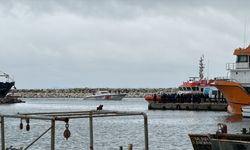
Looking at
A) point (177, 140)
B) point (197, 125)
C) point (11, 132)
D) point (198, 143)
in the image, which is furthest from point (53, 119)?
point (197, 125)

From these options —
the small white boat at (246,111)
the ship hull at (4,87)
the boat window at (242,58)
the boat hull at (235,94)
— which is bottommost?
the small white boat at (246,111)

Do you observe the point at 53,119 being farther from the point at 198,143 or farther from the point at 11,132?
the point at 11,132

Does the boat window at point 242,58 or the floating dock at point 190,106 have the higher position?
the boat window at point 242,58

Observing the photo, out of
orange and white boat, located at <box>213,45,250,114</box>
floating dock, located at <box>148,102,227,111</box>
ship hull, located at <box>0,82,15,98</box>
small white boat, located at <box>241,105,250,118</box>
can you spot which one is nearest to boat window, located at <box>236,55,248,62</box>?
orange and white boat, located at <box>213,45,250,114</box>

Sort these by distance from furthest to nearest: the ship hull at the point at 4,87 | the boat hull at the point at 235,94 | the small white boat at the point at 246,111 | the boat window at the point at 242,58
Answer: the ship hull at the point at 4,87 → the boat window at the point at 242,58 → the boat hull at the point at 235,94 → the small white boat at the point at 246,111

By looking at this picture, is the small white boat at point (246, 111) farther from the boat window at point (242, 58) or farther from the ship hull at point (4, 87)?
the ship hull at point (4, 87)

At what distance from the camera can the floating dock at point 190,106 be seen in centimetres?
9569

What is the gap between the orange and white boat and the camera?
3204 inches

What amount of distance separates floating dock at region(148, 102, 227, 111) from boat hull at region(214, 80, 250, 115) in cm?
1236

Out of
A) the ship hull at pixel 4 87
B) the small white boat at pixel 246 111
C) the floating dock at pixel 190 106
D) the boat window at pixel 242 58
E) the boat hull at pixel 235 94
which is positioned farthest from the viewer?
the ship hull at pixel 4 87

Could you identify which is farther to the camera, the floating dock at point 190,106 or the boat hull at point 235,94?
the floating dock at point 190,106

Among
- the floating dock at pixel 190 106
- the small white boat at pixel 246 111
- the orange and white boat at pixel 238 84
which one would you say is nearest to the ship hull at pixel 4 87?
the floating dock at pixel 190 106

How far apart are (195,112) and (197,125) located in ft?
88.7

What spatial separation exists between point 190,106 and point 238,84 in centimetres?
1904
